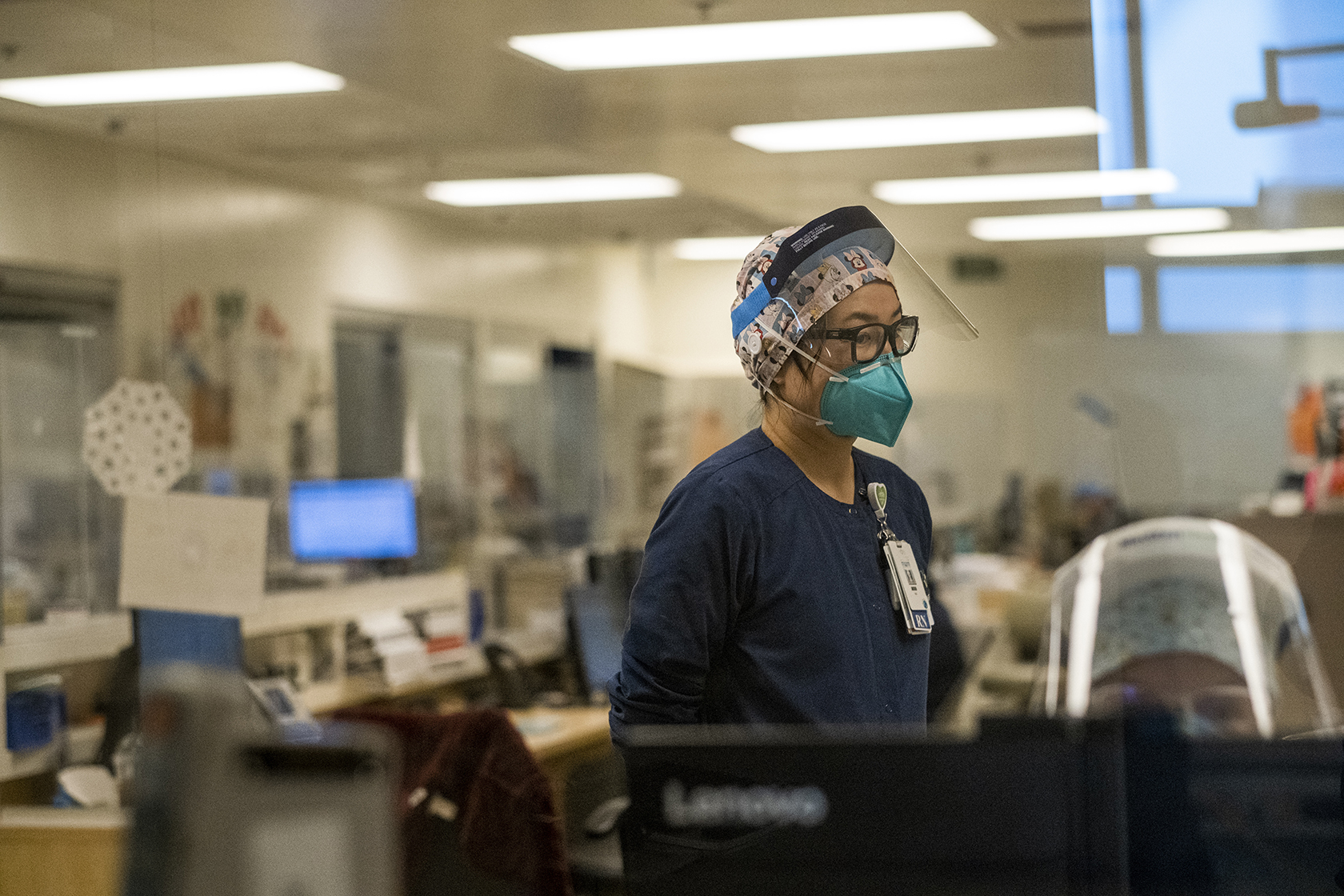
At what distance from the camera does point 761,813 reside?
1117 millimetres

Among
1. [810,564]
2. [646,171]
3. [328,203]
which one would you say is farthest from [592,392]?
[810,564]

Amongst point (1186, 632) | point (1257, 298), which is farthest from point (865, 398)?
point (1257, 298)

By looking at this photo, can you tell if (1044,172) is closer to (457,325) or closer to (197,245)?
(197,245)

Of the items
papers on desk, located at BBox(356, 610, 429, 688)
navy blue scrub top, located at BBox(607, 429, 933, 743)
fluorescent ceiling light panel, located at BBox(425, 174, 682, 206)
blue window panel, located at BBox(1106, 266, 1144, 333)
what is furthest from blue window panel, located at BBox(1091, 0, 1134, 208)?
papers on desk, located at BBox(356, 610, 429, 688)

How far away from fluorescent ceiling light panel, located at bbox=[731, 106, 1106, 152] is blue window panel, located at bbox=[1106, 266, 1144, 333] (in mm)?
295

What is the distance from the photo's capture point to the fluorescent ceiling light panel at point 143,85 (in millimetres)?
3109

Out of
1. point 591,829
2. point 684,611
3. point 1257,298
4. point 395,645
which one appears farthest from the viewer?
point 395,645

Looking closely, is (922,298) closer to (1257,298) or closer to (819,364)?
(819,364)

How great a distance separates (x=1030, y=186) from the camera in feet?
8.43

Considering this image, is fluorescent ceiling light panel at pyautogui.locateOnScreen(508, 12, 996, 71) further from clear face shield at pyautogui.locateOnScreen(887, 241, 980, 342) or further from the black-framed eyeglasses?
the black-framed eyeglasses

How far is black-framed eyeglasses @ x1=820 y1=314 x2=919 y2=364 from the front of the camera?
166cm

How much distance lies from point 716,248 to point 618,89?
1.15 m

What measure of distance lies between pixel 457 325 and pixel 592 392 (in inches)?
31.2

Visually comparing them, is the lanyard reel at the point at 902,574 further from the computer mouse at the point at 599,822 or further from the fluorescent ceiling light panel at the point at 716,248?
the computer mouse at the point at 599,822
